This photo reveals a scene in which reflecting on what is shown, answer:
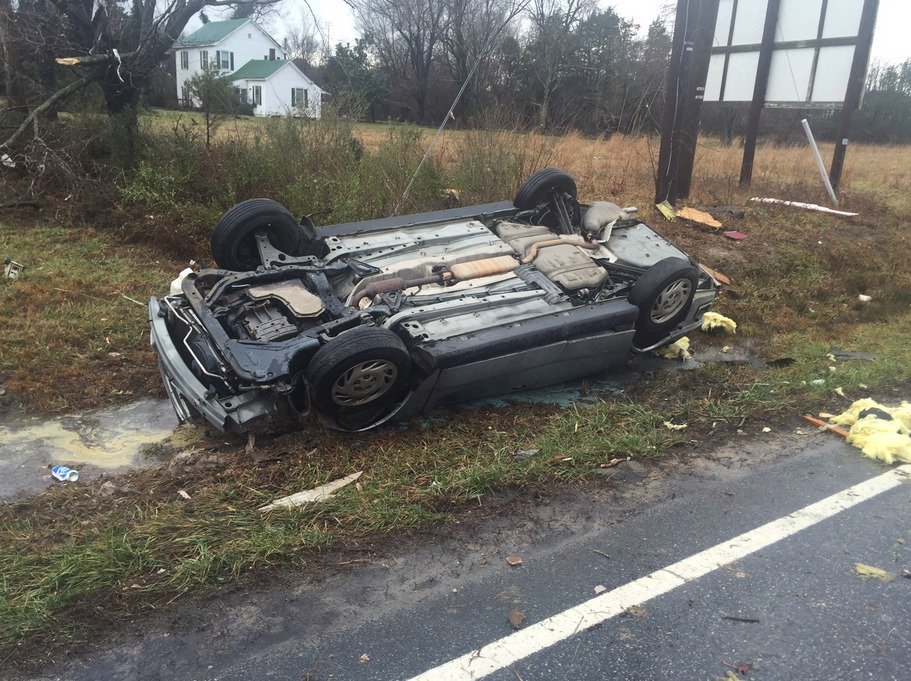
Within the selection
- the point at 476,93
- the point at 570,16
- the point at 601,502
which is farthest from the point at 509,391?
the point at 570,16

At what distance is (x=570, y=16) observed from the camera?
29.3 metres

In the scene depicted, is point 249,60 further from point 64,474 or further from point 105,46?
point 64,474

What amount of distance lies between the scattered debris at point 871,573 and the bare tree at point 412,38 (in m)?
29.5

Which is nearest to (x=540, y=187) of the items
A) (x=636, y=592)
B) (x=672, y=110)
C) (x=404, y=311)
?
(x=404, y=311)

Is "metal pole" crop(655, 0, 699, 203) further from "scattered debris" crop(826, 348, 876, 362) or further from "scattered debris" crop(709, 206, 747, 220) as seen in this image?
"scattered debris" crop(826, 348, 876, 362)

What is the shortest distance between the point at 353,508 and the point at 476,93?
21599mm

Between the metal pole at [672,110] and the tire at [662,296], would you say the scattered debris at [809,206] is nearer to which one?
the metal pole at [672,110]

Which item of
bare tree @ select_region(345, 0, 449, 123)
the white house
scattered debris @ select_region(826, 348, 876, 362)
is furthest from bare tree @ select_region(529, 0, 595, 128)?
scattered debris @ select_region(826, 348, 876, 362)

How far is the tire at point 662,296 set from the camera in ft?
17.2

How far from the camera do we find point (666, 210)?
9.95m

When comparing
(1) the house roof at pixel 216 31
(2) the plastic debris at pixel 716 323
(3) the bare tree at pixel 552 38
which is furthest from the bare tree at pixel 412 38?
(2) the plastic debris at pixel 716 323

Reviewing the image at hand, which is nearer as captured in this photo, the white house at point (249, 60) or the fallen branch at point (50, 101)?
the fallen branch at point (50, 101)

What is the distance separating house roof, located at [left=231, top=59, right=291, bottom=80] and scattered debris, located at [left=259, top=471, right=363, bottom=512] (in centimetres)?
3997

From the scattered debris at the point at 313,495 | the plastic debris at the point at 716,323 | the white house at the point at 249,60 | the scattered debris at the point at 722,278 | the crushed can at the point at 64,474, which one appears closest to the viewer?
the scattered debris at the point at 313,495
